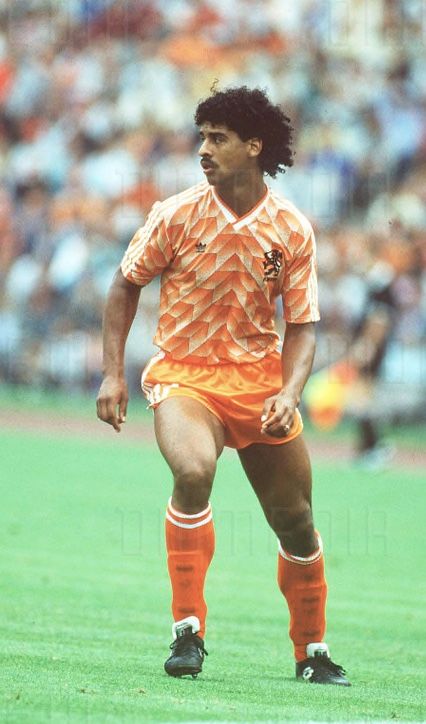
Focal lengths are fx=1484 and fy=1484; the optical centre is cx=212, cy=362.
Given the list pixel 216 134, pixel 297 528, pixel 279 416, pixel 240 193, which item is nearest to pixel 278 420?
pixel 279 416

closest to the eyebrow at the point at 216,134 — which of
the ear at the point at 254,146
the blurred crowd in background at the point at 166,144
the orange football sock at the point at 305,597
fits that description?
the ear at the point at 254,146

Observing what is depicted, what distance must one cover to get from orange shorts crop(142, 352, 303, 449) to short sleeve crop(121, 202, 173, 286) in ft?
1.26

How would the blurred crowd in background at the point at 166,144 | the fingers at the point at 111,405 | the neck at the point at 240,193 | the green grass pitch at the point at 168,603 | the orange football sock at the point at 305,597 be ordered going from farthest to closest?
the blurred crowd in background at the point at 166,144
the orange football sock at the point at 305,597
the neck at the point at 240,193
the fingers at the point at 111,405
the green grass pitch at the point at 168,603

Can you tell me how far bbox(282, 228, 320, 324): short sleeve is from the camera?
6.27 meters

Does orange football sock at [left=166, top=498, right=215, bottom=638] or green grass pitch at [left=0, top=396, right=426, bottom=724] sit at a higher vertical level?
orange football sock at [left=166, top=498, right=215, bottom=638]

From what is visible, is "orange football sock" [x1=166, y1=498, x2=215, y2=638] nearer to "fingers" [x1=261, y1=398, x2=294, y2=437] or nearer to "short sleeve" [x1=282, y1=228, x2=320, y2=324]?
"fingers" [x1=261, y1=398, x2=294, y2=437]

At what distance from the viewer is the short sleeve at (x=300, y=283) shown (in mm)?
6266

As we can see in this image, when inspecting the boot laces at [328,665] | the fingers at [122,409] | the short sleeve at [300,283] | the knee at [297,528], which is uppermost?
the short sleeve at [300,283]

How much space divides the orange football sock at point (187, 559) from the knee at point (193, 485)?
0.13 feet

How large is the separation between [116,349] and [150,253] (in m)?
0.43

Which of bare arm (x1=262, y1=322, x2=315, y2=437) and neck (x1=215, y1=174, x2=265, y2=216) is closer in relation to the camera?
bare arm (x1=262, y1=322, x2=315, y2=437)

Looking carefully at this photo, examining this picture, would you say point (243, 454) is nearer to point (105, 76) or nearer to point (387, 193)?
point (387, 193)

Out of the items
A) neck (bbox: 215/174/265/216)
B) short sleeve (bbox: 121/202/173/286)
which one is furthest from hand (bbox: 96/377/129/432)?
neck (bbox: 215/174/265/216)

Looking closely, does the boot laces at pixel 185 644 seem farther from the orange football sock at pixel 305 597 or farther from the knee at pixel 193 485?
the orange football sock at pixel 305 597
